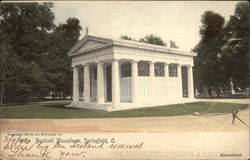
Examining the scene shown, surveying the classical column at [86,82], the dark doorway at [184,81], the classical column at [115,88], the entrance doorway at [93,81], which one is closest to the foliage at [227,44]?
the dark doorway at [184,81]

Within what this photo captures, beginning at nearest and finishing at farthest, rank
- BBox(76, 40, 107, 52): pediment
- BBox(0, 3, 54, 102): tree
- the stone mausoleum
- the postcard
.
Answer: the postcard → BBox(0, 3, 54, 102): tree → BBox(76, 40, 107, 52): pediment → the stone mausoleum

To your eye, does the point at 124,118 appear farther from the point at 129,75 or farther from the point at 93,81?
the point at 93,81

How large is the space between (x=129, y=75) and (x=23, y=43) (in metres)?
6.16

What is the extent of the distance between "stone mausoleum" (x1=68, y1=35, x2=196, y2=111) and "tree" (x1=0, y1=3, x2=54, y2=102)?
170 centimetres

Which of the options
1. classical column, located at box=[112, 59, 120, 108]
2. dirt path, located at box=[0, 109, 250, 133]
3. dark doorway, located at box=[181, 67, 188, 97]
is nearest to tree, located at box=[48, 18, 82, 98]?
classical column, located at box=[112, 59, 120, 108]

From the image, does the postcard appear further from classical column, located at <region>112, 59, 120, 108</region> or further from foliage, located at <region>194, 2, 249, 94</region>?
classical column, located at <region>112, 59, 120, 108</region>

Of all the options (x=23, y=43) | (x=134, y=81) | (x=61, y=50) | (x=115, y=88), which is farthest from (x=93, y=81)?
(x=23, y=43)

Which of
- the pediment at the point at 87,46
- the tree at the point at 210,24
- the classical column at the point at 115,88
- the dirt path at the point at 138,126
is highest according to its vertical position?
the pediment at the point at 87,46

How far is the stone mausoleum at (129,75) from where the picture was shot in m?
9.94

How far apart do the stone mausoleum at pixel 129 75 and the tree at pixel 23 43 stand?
1696mm

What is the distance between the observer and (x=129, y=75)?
504 inches

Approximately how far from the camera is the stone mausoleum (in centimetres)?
994

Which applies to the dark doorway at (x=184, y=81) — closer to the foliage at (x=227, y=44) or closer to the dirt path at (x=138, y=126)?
the foliage at (x=227, y=44)

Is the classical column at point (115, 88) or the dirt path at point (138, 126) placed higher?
the classical column at point (115, 88)
